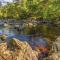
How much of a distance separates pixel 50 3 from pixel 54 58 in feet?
55.5

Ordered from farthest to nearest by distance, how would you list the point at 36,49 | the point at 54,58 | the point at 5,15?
the point at 5,15, the point at 36,49, the point at 54,58

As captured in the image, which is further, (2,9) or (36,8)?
(2,9)

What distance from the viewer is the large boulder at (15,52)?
5.51m

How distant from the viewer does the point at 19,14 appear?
22.4m

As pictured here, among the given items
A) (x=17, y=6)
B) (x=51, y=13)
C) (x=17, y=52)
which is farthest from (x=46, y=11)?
(x=17, y=52)

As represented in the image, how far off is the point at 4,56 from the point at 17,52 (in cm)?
37

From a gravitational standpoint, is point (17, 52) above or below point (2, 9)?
above

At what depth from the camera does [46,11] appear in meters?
21.2

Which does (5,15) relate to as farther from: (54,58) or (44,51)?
(54,58)

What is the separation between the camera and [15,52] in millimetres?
5598

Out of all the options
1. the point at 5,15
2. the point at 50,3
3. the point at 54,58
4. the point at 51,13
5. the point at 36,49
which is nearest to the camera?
the point at 54,58

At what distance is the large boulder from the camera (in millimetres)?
5507

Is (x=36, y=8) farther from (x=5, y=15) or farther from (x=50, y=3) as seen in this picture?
(x=5, y=15)

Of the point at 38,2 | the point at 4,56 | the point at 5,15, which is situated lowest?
the point at 5,15
